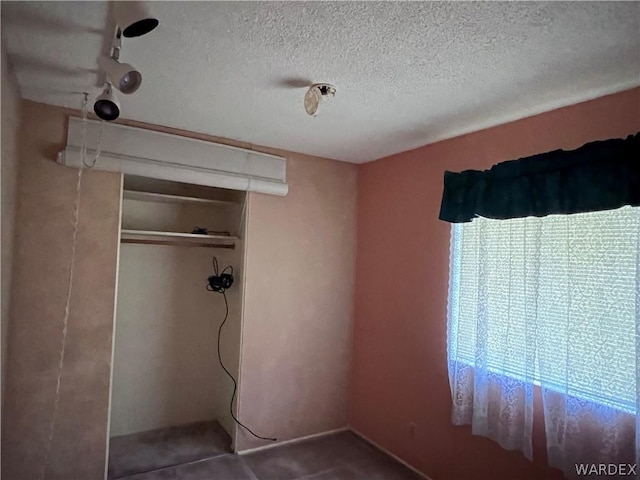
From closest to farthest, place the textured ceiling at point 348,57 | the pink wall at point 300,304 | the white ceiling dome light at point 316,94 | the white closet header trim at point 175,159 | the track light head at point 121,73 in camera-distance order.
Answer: the textured ceiling at point 348,57, the track light head at point 121,73, the white ceiling dome light at point 316,94, the white closet header trim at point 175,159, the pink wall at point 300,304

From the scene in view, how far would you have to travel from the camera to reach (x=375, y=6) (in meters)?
1.38

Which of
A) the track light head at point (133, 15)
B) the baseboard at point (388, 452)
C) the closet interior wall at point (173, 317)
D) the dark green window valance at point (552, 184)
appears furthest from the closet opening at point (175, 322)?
the track light head at point (133, 15)

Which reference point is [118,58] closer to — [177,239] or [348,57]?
[348,57]

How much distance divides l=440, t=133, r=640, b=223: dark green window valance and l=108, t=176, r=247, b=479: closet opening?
1646mm

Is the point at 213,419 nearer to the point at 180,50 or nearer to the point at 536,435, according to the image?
the point at 536,435

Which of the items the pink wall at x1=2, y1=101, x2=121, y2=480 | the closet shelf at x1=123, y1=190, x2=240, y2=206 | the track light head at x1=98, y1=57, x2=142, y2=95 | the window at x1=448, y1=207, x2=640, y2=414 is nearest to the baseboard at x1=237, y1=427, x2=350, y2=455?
the pink wall at x1=2, y1=101, x2=121, y2=480

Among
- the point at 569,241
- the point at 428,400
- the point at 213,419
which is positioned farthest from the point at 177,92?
the point at 213,419

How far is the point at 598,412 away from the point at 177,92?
2615 millimetres

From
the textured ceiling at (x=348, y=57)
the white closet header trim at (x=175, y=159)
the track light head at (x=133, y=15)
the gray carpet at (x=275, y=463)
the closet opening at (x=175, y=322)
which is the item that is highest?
the textured ceiling at (x=348, y=57)

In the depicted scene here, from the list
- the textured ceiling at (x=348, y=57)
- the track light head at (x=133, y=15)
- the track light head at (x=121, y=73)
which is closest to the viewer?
the track light head at (x=133, y=15)

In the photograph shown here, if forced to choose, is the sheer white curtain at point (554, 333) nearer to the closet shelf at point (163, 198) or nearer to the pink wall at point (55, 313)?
the closet shelf at point (163, 198)

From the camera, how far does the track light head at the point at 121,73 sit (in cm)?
155

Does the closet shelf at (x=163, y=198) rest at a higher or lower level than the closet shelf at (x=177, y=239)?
higher

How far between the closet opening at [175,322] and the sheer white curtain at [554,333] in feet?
5.55
